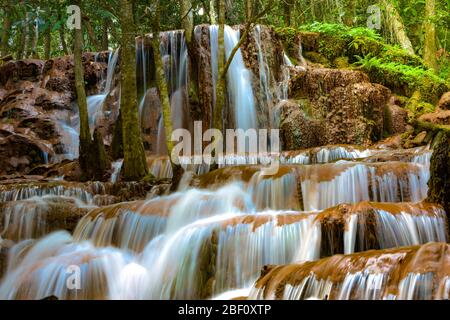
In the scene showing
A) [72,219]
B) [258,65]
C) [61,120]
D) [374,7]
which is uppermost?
[374,7]

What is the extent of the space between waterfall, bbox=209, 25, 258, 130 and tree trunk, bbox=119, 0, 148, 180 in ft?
13.1

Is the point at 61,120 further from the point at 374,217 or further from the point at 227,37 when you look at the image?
the point at 374,217

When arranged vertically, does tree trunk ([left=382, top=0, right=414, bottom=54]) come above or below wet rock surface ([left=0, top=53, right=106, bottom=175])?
above

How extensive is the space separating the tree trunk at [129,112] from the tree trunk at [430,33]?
10392mm

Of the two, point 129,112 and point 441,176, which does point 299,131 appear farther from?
point 441,176

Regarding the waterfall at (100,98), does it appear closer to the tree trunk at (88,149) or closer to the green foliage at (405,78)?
the tree trunk at (88,149)

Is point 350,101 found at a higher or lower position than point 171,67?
lower

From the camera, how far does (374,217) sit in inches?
269

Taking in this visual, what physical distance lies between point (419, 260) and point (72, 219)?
639 cm

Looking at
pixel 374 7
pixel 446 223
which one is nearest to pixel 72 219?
pixel 446 223

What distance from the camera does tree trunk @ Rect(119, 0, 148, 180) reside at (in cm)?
1145

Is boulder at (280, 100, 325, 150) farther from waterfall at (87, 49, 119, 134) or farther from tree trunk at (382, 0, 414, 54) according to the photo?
tree trunk at (382, 0, 414, 54)

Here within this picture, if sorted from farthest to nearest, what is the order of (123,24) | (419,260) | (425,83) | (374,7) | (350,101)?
(374,7) → (425,83) → (350,101) → (123,24) → (419,260)

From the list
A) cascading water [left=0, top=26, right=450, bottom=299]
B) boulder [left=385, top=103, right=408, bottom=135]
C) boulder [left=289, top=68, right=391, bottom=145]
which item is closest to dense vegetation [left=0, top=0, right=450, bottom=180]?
boulder [left=385, top=103, right=408, bottom=135]
